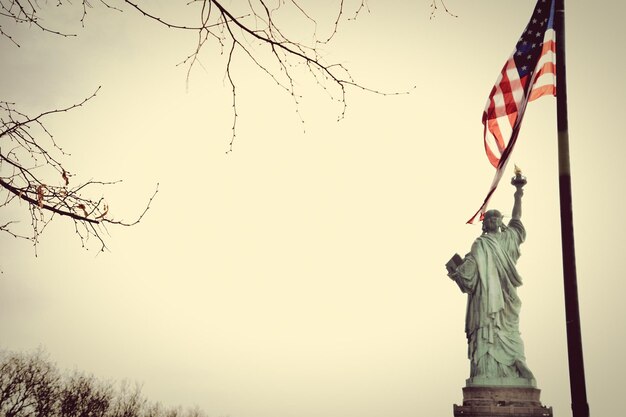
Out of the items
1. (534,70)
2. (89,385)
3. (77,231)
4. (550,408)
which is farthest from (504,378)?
(89,385)

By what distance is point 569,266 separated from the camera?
4.14 metres

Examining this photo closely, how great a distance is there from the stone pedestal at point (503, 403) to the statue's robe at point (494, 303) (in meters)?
0.45

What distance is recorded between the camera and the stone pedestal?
1262cm

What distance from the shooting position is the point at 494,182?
6.37 metres

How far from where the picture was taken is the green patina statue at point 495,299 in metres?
13.6

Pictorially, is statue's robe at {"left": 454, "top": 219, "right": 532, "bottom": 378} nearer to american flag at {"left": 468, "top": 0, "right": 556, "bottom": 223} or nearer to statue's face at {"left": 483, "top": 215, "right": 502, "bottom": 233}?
statue's face at {"left": 483, "top": 215, "right": 502, "bottom": 233}

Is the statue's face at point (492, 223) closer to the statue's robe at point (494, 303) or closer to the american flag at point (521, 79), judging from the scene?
the statue's robe at point (494, 303)

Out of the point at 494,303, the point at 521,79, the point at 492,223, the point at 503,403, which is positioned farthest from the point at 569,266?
the point at 492,223

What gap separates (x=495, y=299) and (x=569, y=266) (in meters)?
10.7

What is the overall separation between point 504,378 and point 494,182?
29.2 ft

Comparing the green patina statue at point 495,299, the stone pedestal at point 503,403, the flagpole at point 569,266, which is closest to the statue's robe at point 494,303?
the green patina statue at point 495,299

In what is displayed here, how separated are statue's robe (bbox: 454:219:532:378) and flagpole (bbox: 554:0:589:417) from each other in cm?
1040

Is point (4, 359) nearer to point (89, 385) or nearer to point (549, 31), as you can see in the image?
point (89, 385)

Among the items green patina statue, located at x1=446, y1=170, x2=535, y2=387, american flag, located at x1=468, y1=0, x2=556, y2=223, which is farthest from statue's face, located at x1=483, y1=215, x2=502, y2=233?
american flag, located at x1=468, y1=0, x2=556, y2=223
